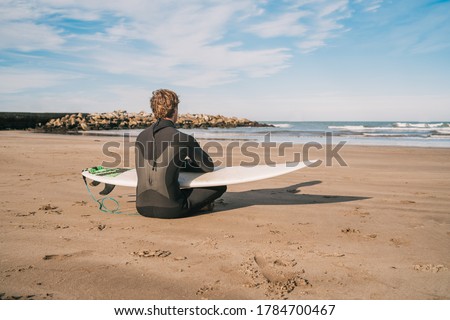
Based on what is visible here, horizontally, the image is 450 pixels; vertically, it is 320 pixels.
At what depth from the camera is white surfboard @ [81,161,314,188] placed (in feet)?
11.9

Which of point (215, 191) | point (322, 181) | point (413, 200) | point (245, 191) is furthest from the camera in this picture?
point (322, 181)

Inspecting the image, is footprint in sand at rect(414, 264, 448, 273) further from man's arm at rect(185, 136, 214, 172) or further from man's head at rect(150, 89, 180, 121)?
man's head at rect(150, 89, 180, 121)

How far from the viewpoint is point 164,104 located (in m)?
3.45

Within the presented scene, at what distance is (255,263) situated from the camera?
258 cm

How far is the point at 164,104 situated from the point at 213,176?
914 mm

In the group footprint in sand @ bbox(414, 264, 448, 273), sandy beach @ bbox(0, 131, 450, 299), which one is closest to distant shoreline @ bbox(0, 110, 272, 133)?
sandy beach @ bbox(0, 131, 450, 299)

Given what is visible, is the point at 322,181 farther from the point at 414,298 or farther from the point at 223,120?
the point at 223,120

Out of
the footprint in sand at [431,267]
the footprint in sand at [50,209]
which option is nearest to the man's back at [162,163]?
the footprint in sand at [50,209]

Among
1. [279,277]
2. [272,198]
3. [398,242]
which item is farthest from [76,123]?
[279,277]

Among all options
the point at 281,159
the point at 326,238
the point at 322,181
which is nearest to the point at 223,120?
the point at 281,159

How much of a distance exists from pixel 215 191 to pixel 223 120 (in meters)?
34.3

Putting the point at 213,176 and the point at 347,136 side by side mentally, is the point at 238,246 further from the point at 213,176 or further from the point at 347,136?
the point at 347,136

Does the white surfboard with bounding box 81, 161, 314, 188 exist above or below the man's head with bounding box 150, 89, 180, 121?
below
